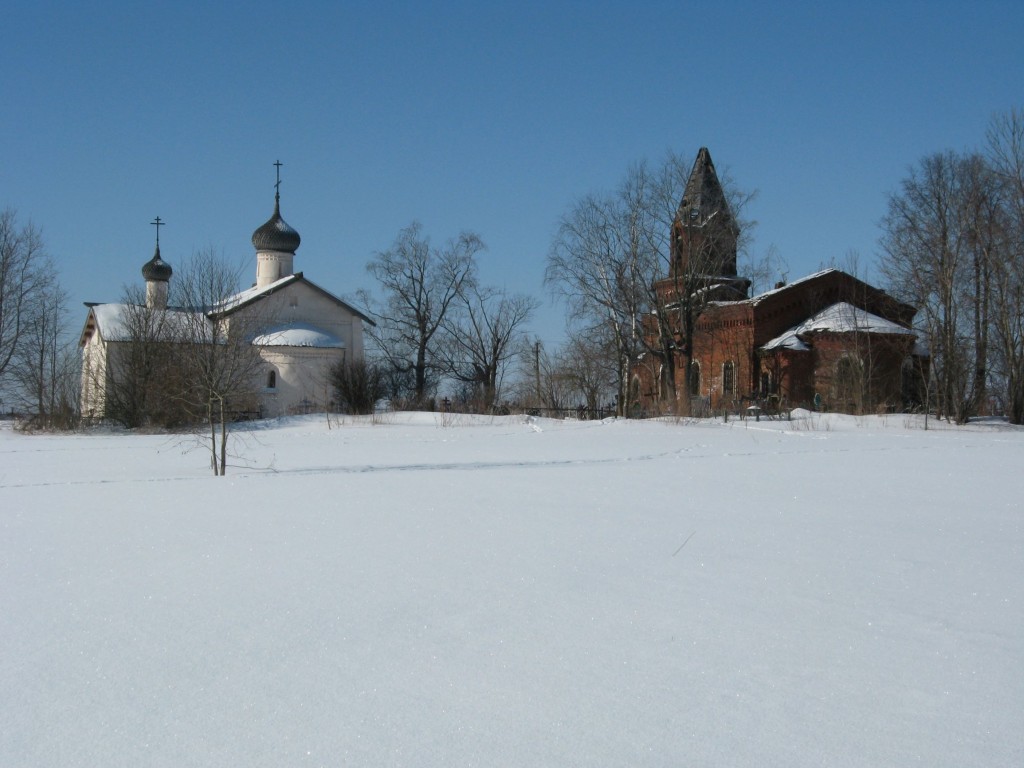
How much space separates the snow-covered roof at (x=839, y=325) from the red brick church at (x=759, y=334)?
4 cm

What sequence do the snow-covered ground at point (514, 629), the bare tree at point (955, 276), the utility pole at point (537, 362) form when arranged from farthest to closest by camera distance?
the utility pole at point (537, 362) → the bare tree at point (955, 276) → the snow-covered ground at point (514, 629)

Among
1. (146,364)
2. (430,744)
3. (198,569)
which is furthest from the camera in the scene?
(146,364)

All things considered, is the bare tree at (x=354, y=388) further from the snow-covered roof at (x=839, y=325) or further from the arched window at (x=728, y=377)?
the snow-covered roof at (x=839, y=325)

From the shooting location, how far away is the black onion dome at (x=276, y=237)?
4156cm

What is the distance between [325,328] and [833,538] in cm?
3456

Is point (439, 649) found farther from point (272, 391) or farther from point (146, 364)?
point (272, 391)

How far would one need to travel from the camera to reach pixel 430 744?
124 inches

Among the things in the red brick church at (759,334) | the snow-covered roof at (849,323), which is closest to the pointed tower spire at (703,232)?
the red brick church at (759,334)

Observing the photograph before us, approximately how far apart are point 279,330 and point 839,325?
853 inches

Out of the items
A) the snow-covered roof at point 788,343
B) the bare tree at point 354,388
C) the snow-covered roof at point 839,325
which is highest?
the snow-covered roof at point 839,325

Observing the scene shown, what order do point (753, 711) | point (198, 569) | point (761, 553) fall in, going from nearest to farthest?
point (753, 711) < point (198, 569) < point (761, 553)

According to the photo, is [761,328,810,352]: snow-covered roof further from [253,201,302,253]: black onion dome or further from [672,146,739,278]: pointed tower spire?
[253,201,302,253]: black onion dome

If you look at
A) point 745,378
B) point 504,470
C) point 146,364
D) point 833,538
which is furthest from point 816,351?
point 833,538

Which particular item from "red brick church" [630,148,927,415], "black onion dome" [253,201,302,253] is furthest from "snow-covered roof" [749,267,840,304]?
"black onion dome" [253,201,302,253]
